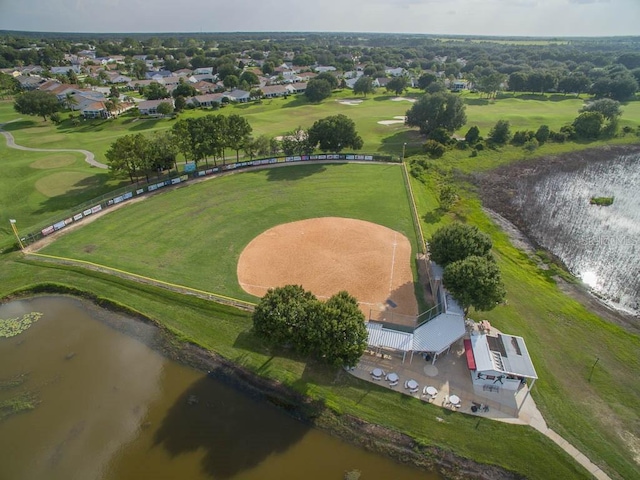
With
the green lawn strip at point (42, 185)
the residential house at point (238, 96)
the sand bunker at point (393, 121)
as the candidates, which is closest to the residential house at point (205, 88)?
the residential house at point (238, 96)

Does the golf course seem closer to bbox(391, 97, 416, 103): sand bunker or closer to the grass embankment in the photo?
the grass embankment

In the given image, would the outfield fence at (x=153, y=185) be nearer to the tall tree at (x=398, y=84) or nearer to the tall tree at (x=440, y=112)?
the tall tree at (x=440, y=112)

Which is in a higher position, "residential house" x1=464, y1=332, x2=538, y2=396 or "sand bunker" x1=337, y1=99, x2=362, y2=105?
"sand bunker" x1=337, y1=99, x2=362, y2=105

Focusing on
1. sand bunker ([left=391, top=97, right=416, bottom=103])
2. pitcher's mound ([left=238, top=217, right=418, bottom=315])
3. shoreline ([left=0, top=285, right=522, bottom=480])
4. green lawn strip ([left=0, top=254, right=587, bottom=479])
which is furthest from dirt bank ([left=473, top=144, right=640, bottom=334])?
sand bunker ([left=391, top=97, right=416, bottom=103])

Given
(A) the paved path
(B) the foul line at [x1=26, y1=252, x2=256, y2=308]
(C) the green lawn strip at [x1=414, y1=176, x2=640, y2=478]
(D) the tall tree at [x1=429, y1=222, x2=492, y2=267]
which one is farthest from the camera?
(A) the paved path

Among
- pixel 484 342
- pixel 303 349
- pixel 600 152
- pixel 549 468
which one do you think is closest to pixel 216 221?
pixel 303 349

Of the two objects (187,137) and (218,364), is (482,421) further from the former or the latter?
(187,137)

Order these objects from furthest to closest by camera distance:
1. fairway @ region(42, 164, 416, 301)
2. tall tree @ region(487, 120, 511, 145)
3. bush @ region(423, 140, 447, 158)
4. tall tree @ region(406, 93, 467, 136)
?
tall tree @ region(406, 93, 467, 136) < tall tree @ region(487, 120, 511, 145) < bush @ region(423, 140, 447, 158) < fairway @ region(42, 164, 416, 301)
